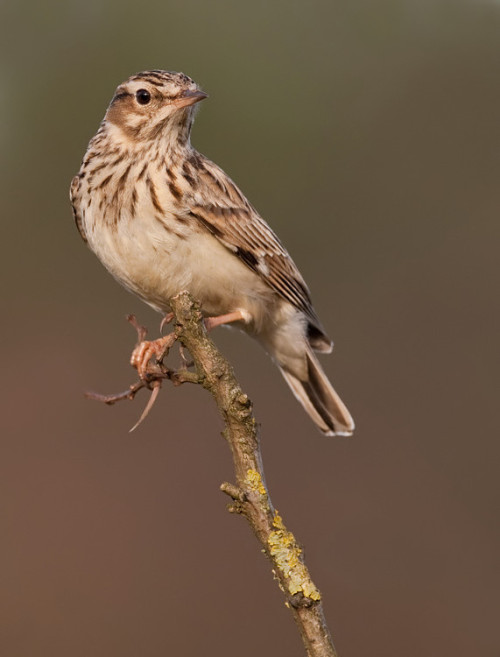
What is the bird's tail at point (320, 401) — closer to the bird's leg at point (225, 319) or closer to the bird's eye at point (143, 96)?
the bird's leg at point (225, 319)

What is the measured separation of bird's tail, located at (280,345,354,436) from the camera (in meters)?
5.63

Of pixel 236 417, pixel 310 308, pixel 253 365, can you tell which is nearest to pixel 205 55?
pixel 253 365

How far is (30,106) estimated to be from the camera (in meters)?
11.1

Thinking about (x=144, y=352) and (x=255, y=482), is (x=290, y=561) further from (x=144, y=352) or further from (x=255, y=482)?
(x=144, y=352)

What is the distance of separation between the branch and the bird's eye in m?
2.01

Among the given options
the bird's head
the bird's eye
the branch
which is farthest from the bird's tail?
the branch

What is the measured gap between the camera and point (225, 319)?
195 inches

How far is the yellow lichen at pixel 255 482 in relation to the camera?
274 cm

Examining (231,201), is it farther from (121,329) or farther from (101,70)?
(101,70)

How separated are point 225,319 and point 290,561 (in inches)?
92.9

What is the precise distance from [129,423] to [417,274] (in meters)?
3.45

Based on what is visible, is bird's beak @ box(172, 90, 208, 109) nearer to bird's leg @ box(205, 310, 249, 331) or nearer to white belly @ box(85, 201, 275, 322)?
white belly @ box(85, 201, 275, 322)

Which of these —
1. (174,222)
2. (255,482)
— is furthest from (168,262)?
(255,482)

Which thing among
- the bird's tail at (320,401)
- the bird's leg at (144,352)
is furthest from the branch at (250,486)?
the bird's tail at (320,401)
